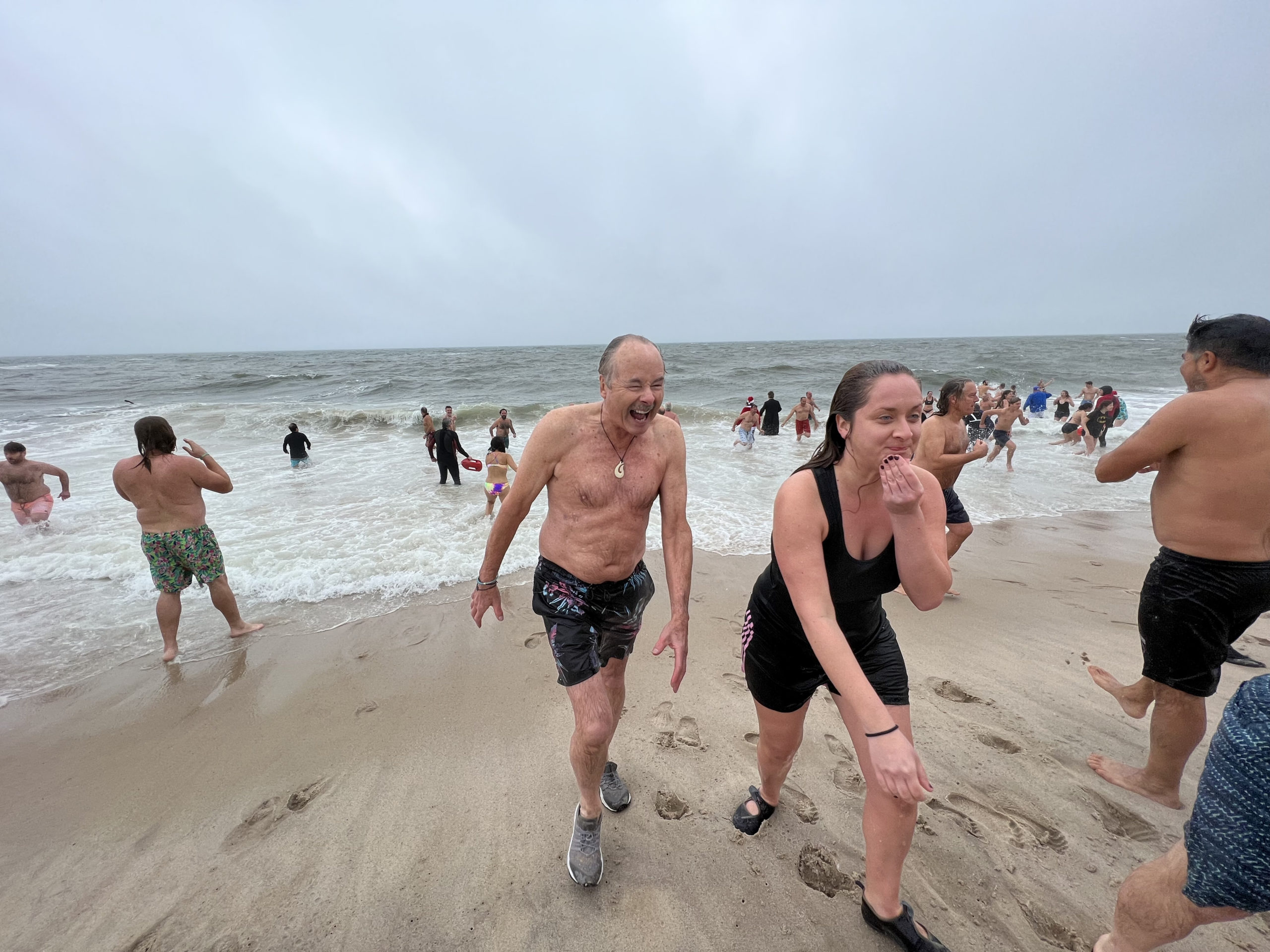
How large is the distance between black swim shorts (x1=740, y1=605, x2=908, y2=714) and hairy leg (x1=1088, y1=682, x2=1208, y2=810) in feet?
4.81

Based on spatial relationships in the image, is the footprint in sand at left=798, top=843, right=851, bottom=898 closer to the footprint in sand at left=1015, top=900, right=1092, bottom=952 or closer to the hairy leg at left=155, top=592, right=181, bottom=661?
the footprint in sand at left=1015, top=900, right=1092, bottom=952

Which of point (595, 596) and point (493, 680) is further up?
point (595, 596)

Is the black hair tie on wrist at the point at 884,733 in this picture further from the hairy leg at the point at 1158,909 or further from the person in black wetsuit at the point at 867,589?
the hairy leg at the point at 1158,909

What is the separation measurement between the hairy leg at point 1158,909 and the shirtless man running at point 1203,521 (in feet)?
3.86

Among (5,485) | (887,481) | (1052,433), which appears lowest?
(1052,433)

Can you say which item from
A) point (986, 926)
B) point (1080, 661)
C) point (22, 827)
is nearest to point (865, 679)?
point (986, 926)

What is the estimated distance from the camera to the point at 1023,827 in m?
2.33

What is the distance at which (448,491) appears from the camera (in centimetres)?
941

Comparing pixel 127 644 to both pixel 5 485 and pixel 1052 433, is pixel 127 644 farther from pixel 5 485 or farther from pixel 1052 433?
pixel 1052 433

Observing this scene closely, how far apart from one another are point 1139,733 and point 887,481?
2875 mm

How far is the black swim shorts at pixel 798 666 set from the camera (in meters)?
1.86

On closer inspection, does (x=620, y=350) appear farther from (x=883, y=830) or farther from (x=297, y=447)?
(x=297, y=447)

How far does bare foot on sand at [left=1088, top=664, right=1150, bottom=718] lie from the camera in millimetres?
2896

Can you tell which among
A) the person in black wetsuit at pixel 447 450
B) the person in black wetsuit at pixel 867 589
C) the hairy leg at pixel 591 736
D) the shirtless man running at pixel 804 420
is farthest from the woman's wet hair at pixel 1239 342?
the shirtless man running at pixel 804 420
